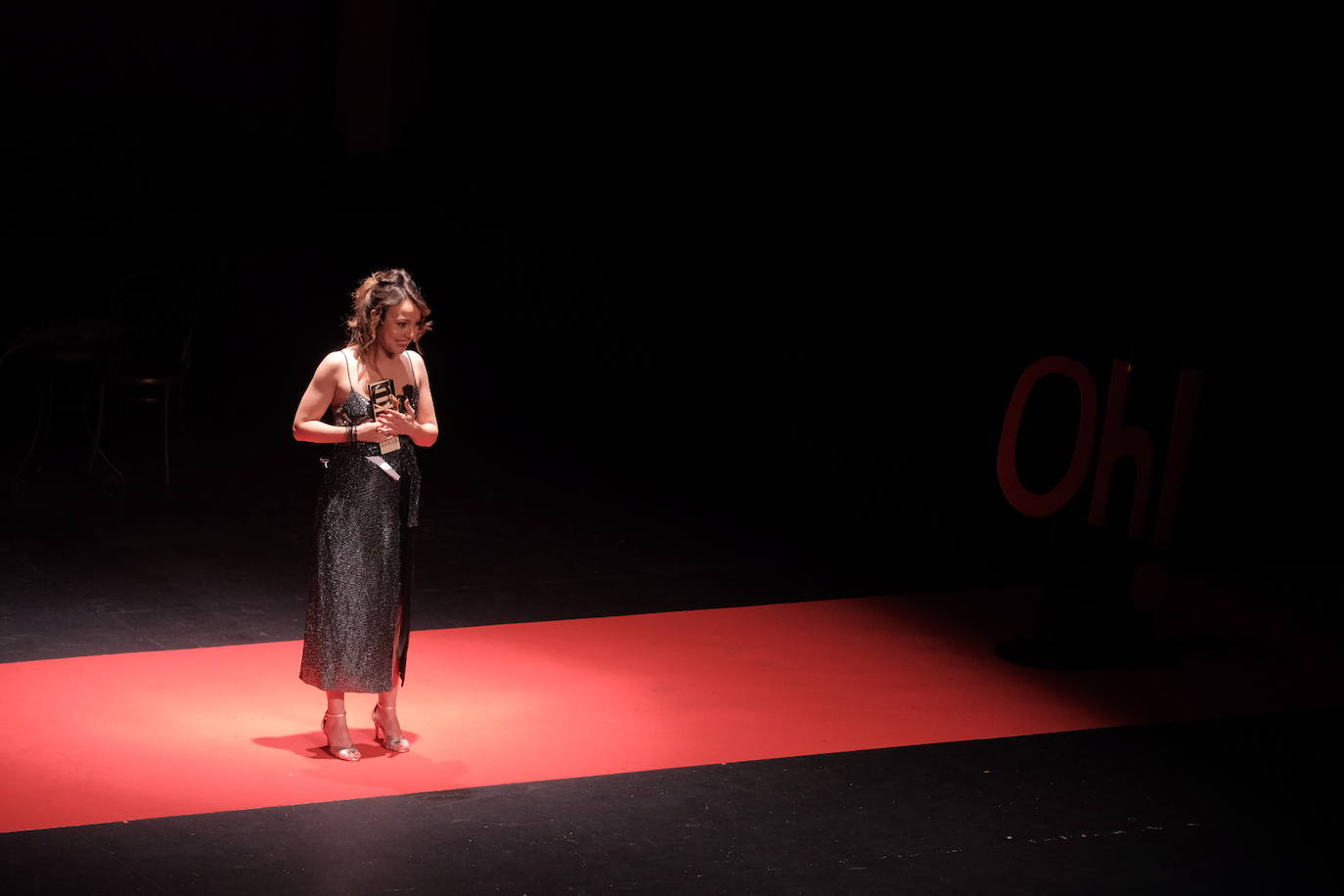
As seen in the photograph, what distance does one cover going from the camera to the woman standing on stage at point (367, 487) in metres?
5.04

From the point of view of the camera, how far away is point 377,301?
501 centimetres

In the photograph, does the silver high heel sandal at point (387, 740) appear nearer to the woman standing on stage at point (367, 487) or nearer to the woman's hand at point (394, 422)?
the woman standing on stage at point (367, 487)

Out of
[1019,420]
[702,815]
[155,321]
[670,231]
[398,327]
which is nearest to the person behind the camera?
[702,815]

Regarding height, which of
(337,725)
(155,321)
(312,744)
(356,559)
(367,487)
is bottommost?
(312,744)

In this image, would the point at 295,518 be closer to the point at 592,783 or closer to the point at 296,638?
the point at 296,638

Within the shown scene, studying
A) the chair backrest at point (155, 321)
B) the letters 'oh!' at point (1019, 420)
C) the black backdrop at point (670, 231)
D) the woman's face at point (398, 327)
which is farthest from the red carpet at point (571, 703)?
the chair backrest at point (155, 321)

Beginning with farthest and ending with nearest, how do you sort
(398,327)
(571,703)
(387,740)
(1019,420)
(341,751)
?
1. (1019,420)
2. (571,703)
3. (387,740)
4. (341,751)
5. (398,327)

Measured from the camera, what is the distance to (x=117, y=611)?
683 centimetres

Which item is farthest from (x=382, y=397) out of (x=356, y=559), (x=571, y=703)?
(x=571, y=703)

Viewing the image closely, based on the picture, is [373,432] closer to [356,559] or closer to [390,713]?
[356,559]

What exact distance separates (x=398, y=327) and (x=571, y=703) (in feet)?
5.06

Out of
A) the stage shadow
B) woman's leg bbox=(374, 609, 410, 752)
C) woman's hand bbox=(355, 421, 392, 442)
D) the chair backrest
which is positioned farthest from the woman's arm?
the chair backrest

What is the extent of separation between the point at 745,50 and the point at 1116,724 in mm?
7912

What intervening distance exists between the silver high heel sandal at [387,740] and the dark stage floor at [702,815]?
0.38 meters
